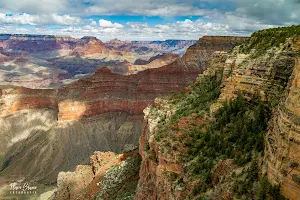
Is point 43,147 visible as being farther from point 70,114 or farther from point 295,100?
point 295,100

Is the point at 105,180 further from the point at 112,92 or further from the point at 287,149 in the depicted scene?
the point at 112,92

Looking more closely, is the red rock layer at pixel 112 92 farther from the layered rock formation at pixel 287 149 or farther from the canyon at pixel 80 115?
the layered rock formation at pixel 287 149

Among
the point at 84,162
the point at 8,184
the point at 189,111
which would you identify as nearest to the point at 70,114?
the point at 84,162

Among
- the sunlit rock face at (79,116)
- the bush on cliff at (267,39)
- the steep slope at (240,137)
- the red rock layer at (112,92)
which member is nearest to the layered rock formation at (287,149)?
the steep slope at (240,137)

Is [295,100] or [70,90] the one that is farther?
[70,90]

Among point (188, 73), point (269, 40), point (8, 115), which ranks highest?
point (269, 40)

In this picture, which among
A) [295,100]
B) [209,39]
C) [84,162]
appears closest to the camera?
[295,100]

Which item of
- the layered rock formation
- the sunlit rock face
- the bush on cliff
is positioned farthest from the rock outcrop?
the sunlit rock face
